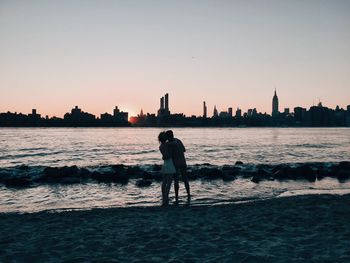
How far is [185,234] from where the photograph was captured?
894cm

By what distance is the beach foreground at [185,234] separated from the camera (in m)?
7.25

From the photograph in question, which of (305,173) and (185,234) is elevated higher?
(185,234)

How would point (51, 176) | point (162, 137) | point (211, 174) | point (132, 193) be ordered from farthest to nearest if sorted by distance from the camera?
1. point (211, 174)
2. point (51, 176)
3. point (132, 193)
4. point (162, 137)

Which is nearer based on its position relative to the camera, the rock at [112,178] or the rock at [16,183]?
the rock at [16,183]

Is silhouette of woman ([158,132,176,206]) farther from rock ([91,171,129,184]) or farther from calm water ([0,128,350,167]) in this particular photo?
calm water ([0,128,350,167])

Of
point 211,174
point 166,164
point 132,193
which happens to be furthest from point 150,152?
point 166,164

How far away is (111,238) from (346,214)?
7804 millimetres

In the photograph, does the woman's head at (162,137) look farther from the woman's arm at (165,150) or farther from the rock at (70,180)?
the rock at (70,180)

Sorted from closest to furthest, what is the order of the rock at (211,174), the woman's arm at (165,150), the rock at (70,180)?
the woman's arm at (165,150)
the rock at (70,180)
the rock at (211,174)

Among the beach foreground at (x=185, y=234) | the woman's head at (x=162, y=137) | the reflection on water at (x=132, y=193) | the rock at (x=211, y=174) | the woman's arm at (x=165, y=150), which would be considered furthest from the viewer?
the rock at (x=211, y=174)

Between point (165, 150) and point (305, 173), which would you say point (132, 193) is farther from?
point (305, 173)

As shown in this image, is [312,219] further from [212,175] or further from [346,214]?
[212,175]

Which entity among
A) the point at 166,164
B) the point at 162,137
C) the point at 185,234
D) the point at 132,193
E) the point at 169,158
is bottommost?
the point at 132,193

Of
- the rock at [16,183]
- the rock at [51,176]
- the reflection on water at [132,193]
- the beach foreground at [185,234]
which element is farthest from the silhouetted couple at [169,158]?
the rock at [51,176]
